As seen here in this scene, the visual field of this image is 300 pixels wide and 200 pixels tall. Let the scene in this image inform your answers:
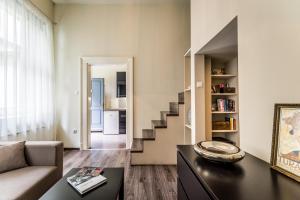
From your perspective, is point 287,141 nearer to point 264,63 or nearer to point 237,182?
point 237,182

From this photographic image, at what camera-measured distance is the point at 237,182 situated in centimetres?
85

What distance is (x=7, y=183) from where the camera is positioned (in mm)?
1573

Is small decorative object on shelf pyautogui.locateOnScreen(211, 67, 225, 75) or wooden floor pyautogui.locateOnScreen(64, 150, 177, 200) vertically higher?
small decorative object on shelf pyautogui.locateOnScreen(211, 67, 225, 75)

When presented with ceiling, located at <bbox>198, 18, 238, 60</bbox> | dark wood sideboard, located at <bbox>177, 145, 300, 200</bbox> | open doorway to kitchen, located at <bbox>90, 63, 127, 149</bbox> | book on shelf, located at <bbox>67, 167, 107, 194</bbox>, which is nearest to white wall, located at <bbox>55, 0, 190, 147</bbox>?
ceiling, located at <bbox>198, 18, 238, 60</bbox>

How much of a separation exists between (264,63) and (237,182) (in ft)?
2.71

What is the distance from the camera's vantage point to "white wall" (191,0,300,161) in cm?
101

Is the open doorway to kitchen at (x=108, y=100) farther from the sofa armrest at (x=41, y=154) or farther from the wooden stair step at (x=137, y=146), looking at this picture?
the sofa armrest at (x=41, y=154)

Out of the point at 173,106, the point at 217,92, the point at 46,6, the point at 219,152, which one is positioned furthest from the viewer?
the point at 173,106

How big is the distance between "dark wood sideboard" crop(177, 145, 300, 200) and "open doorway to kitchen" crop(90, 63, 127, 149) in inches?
214

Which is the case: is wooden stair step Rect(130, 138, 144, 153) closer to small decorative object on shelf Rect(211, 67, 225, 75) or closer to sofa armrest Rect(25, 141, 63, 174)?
sofa armrest Rect(25, 141, 63, 174)

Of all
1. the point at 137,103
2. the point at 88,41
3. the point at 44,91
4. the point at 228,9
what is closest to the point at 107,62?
the point at 88,41

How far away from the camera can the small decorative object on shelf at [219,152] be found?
1050 mm

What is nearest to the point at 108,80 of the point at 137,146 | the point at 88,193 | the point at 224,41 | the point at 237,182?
the point at 137,146

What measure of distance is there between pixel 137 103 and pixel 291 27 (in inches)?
135
